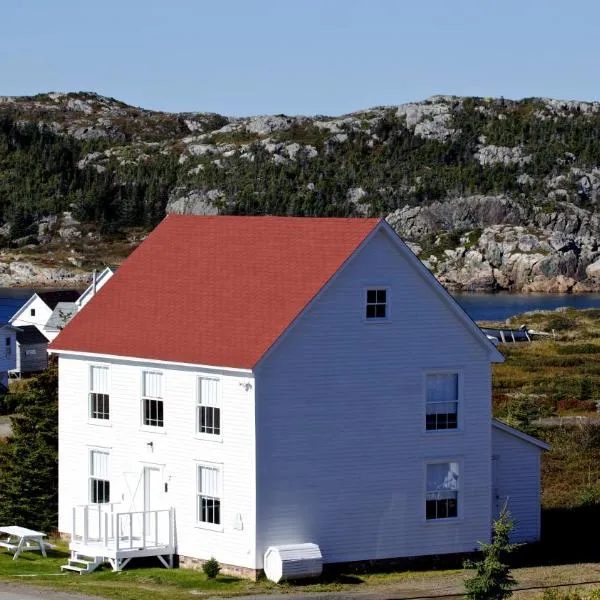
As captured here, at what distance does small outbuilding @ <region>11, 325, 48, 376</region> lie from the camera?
346 ft

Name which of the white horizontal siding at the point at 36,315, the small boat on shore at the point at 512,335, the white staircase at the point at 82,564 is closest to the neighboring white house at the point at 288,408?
the white staircase at the point at 82,564

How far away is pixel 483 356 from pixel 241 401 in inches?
238

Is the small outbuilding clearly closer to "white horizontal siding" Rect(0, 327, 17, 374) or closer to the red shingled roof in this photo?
"white horizontal siding" Rect(0, 327, 17, 374)

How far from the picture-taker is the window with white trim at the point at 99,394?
36125mm

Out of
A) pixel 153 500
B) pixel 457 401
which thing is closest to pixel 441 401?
pixel 457 401

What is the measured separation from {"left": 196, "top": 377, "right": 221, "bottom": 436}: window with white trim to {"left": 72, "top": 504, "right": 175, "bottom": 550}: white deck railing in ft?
7.44

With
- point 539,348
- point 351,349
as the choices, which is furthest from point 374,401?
point 539,348

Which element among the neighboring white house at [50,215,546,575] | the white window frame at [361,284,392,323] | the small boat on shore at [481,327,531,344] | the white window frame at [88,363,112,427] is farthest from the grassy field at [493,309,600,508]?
the white window frame at [88,363,112,427]

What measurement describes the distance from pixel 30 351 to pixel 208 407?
246ft

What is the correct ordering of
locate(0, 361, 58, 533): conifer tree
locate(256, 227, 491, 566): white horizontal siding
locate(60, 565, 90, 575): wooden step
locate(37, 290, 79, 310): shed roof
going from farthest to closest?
1. locate(37, 290, 79, 310): shed roof
2. locate(0, 361, 58, 533): conifer tree
3. locate(60, 565, 90, 575): wooden step
4. locate(256, 227, 491, 566): white horizontal siding

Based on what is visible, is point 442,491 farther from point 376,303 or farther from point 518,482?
point 376,303

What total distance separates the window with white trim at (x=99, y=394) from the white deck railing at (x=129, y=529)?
2351mm

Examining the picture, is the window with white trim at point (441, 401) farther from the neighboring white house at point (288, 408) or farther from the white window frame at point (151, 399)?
the white window frame at point (151, 399)

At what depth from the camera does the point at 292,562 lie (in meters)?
32.0
